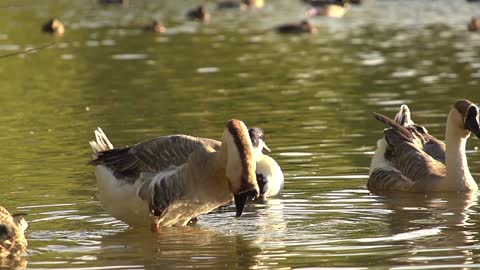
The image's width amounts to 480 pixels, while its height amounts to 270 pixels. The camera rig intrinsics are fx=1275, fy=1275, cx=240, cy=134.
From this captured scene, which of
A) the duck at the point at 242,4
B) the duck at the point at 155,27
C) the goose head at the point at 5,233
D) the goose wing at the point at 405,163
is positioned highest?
the goose head at the point at 5,233

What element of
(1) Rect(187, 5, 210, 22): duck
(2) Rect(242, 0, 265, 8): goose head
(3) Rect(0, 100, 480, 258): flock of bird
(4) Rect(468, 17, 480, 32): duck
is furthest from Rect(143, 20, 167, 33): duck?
(3) Rect(0, 100, 480, 258): flock of bird

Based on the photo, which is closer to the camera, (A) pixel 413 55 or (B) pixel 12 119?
(B) pixel 12 119

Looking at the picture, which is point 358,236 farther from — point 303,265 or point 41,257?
point 41,257

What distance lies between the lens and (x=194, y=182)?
1158 cm

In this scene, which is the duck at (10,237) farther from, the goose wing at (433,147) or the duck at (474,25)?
the duck at (474,25)

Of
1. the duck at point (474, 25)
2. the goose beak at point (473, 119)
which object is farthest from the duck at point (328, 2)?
the goose beak at point (473, 119)

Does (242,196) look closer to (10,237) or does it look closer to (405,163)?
(10,237)

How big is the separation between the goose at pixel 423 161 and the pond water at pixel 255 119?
0.67 ft

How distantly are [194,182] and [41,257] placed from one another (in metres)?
1.56

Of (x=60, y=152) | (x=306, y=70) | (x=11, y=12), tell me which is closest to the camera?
(x=60, y=152)

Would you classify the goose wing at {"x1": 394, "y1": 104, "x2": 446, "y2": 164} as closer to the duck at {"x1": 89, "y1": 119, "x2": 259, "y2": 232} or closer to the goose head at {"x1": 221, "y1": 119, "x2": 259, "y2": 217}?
the duck at {"x1": 89, "y1": 119, "x2": 259, "y2": 232}

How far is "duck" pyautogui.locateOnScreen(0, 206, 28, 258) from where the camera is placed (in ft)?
35.7

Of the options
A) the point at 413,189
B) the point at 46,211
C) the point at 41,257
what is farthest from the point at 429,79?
the point at 41,257

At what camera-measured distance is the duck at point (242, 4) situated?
5050cm
